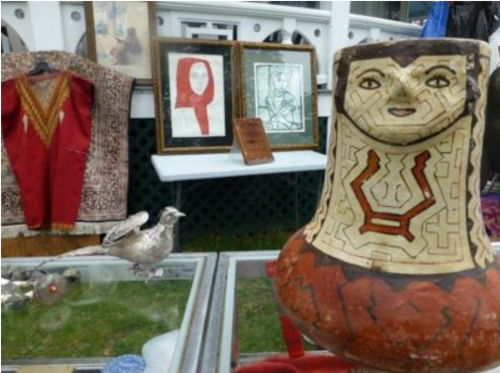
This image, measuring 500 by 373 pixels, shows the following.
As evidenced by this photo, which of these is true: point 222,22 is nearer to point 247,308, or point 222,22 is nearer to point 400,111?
point 247,308

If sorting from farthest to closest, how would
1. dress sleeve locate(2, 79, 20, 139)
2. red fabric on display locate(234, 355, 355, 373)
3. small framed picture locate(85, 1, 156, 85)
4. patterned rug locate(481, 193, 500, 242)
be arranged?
1. small framed picture locate(85, 1, 156, 85)
2. dress sleeve locate(2, 79, 20, 139)
3. patterned rug locate(481, 193, 500, 242)
4. red fabric on display locate(234, 355, 355, 373)

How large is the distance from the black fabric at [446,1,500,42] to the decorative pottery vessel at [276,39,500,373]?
2.11 meters

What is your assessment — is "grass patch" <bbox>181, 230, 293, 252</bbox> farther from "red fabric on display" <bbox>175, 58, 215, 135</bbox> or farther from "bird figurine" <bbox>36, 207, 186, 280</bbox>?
"bird figurine" <bbox>36, 207, 186, 280</bbox>

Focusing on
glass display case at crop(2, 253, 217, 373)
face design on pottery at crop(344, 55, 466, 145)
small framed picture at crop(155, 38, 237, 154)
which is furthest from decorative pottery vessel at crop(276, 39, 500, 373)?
small framed picture at crop(155, 38, 237, 154)

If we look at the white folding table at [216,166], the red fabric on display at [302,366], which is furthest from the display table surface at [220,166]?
the red fabric on display at [302,366]

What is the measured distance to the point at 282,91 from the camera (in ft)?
6.45

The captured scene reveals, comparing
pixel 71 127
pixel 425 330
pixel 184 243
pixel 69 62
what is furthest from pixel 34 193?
pixel 425 330

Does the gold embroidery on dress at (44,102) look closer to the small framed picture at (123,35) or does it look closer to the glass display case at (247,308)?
the small framed picture at (123,35)

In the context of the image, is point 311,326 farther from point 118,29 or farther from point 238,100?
point 118,29

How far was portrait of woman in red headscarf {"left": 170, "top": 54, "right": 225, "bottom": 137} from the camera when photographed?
1801 millimetres

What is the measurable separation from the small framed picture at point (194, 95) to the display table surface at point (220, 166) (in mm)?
78

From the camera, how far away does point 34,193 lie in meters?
1.68

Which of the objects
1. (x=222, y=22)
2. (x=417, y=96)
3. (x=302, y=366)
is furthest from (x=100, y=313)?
(x=222, y=22)

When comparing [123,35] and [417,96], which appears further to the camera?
[123,35]
